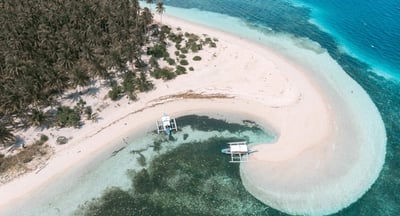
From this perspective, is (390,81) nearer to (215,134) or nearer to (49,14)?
(215,134)

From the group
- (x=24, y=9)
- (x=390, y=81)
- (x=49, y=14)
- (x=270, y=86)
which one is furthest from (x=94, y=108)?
(x=390, y=81)

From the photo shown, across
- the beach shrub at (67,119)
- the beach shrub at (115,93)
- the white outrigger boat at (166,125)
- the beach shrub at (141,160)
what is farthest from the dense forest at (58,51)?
the beach shrub at (141,160)

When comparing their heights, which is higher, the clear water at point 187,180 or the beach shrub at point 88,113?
the beach shrub at point 88,113

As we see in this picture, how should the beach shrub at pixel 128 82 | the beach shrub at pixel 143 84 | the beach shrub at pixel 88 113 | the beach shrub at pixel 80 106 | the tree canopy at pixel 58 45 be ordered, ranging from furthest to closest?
the beach shrub at pixel 143 84, the beach shrub at pixel 128 82, the beach shrub at pixel 80 106, the beach shrub at pixel 88 113, the tree canopy at pixel 58 45

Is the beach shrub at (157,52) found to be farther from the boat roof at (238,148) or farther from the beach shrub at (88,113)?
the boat roof at (238,148)

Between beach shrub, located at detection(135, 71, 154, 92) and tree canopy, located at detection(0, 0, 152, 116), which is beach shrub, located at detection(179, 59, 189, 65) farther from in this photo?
beach shrub, located at detection(135, 71, 154, 92)
